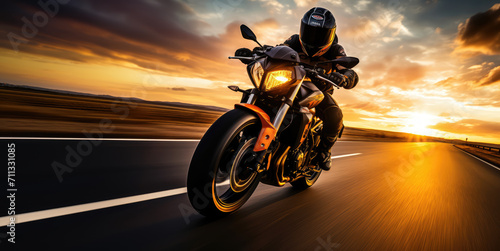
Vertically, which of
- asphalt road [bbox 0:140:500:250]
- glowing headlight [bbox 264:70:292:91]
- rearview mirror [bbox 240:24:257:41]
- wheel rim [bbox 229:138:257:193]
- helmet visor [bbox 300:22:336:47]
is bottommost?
asphalt road [bbox 0:140:500:250]

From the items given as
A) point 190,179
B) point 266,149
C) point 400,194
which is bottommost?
point 400,194

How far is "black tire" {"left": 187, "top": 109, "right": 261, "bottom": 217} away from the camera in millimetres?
1938

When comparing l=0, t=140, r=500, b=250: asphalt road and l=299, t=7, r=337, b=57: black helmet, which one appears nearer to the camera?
l=0, t=140, r=500, b=250: asphalt road

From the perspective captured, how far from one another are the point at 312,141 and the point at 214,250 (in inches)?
74.8

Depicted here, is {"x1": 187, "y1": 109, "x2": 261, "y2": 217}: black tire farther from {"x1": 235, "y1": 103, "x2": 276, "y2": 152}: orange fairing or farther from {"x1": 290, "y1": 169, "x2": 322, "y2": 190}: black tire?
{"x1": 290, "y1": 169, "x2": 322, "y2": 190}: black tire

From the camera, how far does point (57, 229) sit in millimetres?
1778

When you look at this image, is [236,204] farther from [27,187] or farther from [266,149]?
[27,187]

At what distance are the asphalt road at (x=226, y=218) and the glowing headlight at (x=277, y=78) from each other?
1.15 m

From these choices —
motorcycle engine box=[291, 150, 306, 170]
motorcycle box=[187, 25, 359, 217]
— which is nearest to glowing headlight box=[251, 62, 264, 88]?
motorcycle box=[187, 25, 359, 217]

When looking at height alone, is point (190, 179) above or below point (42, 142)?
above

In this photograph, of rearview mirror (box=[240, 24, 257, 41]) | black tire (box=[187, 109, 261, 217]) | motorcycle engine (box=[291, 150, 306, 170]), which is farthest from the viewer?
motorcycle engine (box=[291, 150, 306, 170])

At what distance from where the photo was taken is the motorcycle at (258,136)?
6.48 ft

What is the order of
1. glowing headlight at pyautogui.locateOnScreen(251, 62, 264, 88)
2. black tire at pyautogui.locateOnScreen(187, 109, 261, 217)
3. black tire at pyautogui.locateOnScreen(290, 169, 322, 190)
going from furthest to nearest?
1. black tire at pyautogui.locateOnScreen(290, 169, 322, 190)
2. glowing headlight at pyautogui.locateOnScreen(251, 62, 264, 88)
3. black tire at pyautogui.locateOnScreen(187, 109, 261, 217)

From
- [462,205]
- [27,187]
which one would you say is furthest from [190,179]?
[462,205]
